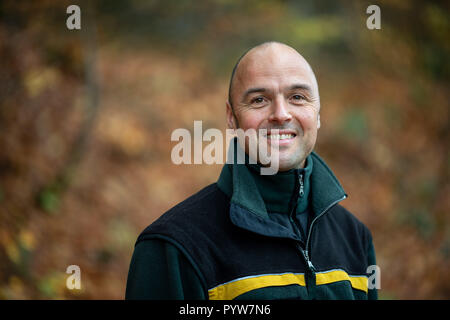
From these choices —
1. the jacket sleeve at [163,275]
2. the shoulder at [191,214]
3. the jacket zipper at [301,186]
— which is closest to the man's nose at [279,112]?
the jacket zipper at [301,186]

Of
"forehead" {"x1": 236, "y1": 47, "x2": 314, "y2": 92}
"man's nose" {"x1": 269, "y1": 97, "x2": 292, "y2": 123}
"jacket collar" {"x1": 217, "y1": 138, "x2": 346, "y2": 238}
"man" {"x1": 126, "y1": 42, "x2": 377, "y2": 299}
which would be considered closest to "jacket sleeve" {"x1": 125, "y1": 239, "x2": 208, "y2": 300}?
"man" {"x1": 126, "y1": 42, "x2": 377, "y2": 299}

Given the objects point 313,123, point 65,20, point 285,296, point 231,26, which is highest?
point 231,26

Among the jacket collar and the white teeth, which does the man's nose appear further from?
the jacket collar

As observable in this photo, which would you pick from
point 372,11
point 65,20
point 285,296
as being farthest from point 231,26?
point 285,296

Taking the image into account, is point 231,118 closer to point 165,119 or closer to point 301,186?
point 301,186

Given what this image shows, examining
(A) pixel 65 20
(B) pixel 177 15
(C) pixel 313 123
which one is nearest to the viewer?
(C) pixel 313 123

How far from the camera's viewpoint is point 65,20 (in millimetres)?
7191

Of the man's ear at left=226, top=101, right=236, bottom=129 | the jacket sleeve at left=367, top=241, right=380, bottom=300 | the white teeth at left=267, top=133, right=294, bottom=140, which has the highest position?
the man's ear at left=226, top=101, right=236, bottom=129

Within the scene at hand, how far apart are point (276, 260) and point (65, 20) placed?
675cm

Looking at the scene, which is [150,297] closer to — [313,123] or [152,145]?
[313,123]

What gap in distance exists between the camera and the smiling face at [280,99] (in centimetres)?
221

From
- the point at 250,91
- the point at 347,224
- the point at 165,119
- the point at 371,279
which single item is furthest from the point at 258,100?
the point at 165,119

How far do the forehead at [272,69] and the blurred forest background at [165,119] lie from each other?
155 inches

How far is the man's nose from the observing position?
2.20 m
